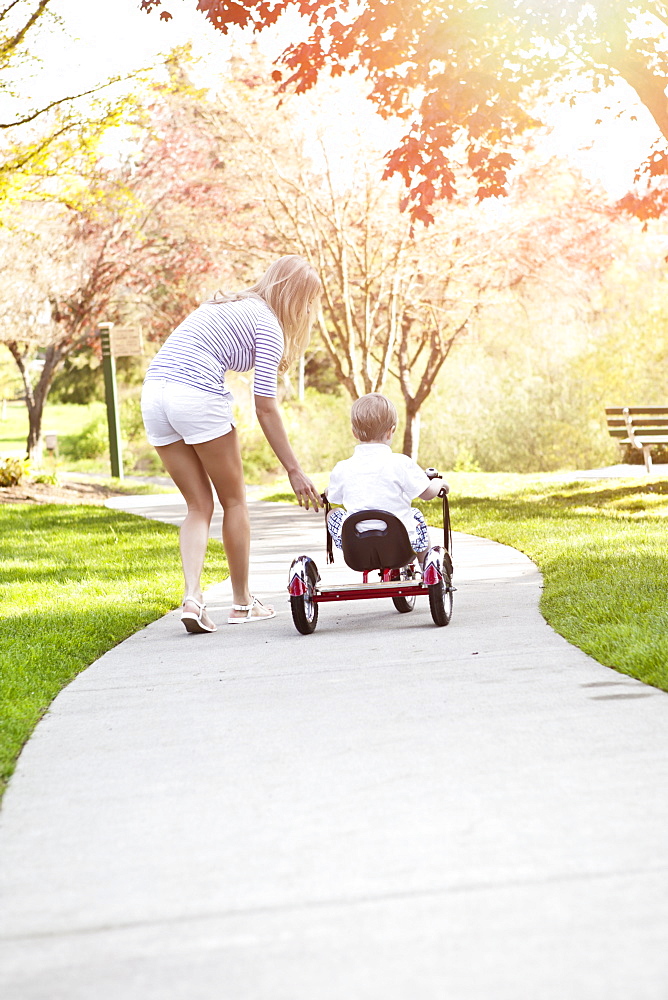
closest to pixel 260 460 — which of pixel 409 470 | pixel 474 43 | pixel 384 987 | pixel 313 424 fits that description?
pixel 313 424

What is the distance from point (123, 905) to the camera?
244 cm

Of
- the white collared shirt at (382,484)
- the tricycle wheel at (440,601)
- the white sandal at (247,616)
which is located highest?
the white collared shirt at (382,484)

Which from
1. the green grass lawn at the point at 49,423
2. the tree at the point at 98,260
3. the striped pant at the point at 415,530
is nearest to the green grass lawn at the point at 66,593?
the striped pant at the point at 415,530

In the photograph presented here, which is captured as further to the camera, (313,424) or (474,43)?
(313,424)

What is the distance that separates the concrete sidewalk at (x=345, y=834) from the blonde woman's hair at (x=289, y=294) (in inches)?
67.9

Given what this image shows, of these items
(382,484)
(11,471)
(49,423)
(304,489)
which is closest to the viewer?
(304,489)

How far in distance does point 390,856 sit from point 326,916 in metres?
0.32

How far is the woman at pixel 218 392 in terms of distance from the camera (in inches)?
210

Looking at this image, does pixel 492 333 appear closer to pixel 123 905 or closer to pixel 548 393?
pixel 548 393

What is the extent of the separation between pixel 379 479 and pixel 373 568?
42 centimetres

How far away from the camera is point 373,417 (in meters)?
5.55

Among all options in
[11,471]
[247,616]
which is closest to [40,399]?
[11,471]

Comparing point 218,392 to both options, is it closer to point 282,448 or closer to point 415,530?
point 282,448

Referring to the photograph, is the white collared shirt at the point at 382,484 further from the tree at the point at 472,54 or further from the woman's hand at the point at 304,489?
the tree at the point at 472,54
